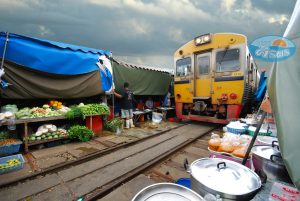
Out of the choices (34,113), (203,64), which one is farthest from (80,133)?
(203,64)

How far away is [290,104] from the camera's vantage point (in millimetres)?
1277

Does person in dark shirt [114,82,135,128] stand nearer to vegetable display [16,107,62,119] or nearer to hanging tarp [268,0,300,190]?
vegetable display [16,107,62,119]

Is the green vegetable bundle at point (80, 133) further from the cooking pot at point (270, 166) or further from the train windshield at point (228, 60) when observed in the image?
the train windshield at point (228, 60)

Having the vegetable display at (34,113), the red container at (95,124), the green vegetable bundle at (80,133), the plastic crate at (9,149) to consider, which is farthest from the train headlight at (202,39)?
the plastic crate at (9,149)

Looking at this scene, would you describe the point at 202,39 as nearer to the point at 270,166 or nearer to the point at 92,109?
the point at 92,109

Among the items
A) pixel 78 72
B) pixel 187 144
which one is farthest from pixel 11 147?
pixel 187 144

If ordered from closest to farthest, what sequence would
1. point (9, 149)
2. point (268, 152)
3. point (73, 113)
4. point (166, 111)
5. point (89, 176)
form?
1. point (268, 152)
2. point (89, 176)
3. point (9, 149)
4. point (73, 113)
5. point (166, 111)

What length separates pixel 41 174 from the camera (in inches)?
130

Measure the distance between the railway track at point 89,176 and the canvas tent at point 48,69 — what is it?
2.98 meters

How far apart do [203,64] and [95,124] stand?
5.73 meters

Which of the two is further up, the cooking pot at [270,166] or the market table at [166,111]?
the cooking pot at [270,166]

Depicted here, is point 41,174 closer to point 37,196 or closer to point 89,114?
point 37,196

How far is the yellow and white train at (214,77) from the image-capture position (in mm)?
6602

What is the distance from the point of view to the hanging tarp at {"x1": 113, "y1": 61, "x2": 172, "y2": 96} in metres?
8.03
